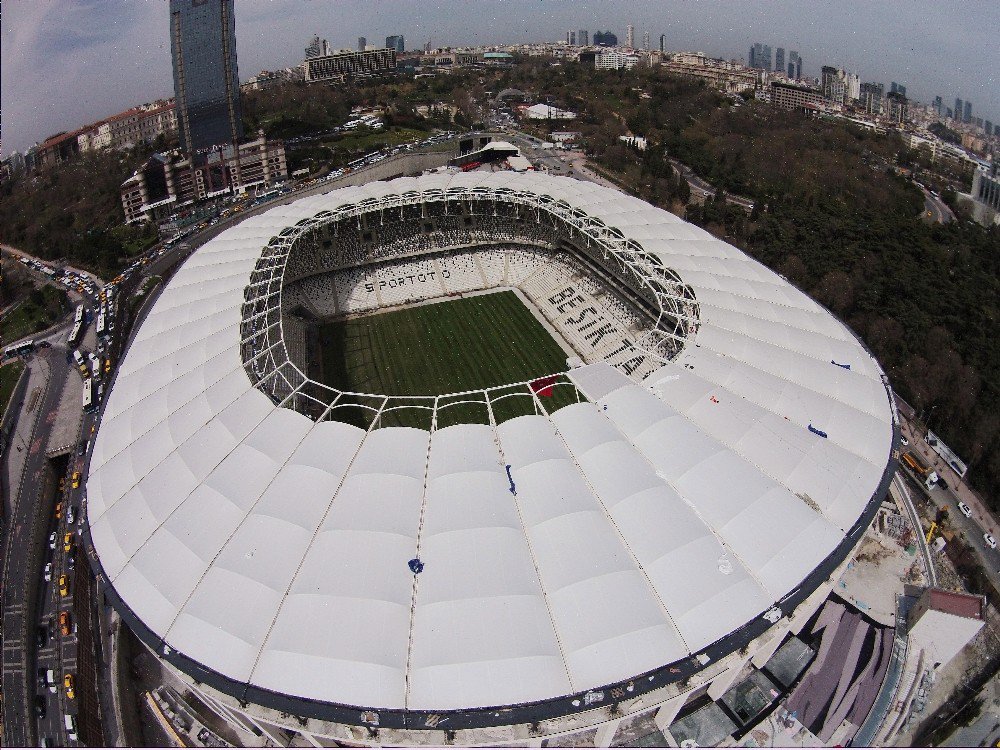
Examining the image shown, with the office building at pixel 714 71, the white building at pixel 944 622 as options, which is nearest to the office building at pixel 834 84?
the office building at pixel 714 71

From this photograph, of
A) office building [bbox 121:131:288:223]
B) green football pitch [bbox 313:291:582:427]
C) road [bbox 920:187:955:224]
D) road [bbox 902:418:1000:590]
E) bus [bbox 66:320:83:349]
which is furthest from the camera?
road [bbox 920:187:955:224]

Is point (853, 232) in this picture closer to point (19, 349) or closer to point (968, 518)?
point (968, 518)

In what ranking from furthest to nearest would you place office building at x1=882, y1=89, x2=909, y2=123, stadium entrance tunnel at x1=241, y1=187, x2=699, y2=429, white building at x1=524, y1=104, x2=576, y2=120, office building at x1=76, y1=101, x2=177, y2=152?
office building at x1=882, y1=89, x2=909, y2=123, white building at x1=524, y1=104, x2=576, y2=120, office building at x1=76, y1=101, x2=177, y2=152, stadium entrance tunnel at x1=241, y1=187, x2=699, y2=429

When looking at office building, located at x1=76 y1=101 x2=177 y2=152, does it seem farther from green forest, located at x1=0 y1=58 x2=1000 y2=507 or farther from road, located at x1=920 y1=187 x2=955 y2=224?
road, located at x1=920 y1=187 x2=955 y2=224

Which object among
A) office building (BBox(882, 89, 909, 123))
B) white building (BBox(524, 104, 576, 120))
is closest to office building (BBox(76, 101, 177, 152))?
white building (BBox(524, 104, 576, 120))

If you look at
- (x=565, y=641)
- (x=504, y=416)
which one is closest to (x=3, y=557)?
(x=504, y=416)

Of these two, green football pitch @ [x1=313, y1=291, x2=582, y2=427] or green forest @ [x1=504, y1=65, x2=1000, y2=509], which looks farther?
green football pitch @ [x1=313, y1=291, x2=582, y2=427]

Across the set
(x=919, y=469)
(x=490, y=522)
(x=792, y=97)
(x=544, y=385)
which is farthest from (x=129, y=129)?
(x=792, y=97)
